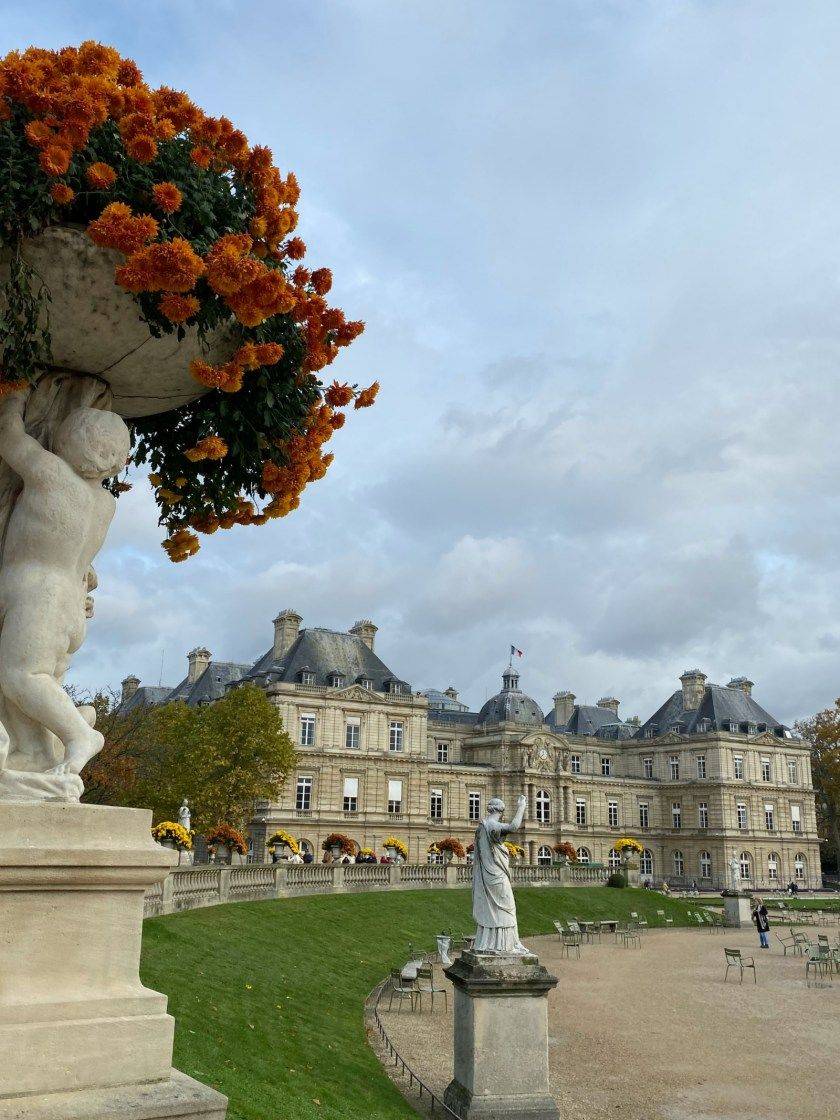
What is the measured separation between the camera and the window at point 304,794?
5327 cm

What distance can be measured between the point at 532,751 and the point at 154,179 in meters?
65.1

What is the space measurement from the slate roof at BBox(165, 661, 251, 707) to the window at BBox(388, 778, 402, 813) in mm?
12894

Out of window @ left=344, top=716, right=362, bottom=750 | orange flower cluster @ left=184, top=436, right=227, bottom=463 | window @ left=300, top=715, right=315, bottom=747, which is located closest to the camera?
orange flower cluster @ left=184, top=436, right=227, bottom=463

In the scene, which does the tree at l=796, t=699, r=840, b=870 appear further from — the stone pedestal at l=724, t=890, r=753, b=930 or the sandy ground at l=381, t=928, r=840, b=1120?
the sandy ground at l=381, t=928, r=840, b=1120

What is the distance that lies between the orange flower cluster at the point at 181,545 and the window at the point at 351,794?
51936 mm

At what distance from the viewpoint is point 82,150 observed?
11.1ft

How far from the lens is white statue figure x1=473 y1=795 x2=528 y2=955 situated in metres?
10.1

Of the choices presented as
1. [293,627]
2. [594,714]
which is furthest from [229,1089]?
[594,714]

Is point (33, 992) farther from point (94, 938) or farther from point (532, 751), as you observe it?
point (532, 751)

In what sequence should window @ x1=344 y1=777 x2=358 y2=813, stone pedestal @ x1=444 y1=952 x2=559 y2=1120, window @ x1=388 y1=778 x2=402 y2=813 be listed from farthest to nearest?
window @ x1=388 y1=778 x2=402 y2=813, window @ x1=344 y1=777 x2=358 y2=813, stone pedestal @ x1=444 y1=952 x2=559 y2=1120

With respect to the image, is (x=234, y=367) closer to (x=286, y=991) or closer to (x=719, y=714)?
(x=286, y=991)

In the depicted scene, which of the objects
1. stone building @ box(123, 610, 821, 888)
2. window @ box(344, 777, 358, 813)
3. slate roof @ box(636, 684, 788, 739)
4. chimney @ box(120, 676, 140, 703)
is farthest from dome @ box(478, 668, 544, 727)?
chimney @ box(120, 676, 140, 703)

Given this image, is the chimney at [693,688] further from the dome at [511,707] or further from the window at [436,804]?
the window at [436,804]

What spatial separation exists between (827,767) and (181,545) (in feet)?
217
